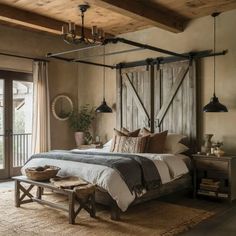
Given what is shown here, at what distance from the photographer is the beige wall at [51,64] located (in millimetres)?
6426

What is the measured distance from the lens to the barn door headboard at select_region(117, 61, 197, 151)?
5703 millimetres

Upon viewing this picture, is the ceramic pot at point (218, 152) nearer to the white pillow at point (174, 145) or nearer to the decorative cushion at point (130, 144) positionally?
the white pillow at point (174, 145)

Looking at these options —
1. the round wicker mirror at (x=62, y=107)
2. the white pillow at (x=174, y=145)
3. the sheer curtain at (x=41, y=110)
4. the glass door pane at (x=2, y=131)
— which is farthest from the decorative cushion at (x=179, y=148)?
the glass door pane at (x=2, y=131)

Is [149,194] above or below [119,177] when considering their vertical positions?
below

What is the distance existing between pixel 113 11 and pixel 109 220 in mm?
3159

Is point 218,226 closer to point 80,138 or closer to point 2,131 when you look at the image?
point 80,138

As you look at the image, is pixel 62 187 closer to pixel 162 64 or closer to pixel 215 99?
pixel 215 99

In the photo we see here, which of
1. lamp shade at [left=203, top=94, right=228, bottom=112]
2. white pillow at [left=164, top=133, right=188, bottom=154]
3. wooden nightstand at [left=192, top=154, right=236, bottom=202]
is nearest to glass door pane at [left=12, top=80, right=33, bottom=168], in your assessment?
white pillow at [left=164, top=133, right=188, bottom=154]

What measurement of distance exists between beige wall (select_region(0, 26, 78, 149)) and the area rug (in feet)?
9.19

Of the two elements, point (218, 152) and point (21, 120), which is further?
point (21, 120)

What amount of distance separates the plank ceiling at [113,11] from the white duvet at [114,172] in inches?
91.8

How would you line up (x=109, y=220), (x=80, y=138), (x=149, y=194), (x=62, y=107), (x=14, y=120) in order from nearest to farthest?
1. (x=109, y=220)
2. (x=149, y=194)
3. (x=14, y=120)
4. (x=80, y=138)
5. (x=62, y=107)

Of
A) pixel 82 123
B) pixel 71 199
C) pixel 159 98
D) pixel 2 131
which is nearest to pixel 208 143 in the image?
pixel 159 98

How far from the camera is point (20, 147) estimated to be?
22.5 ft
